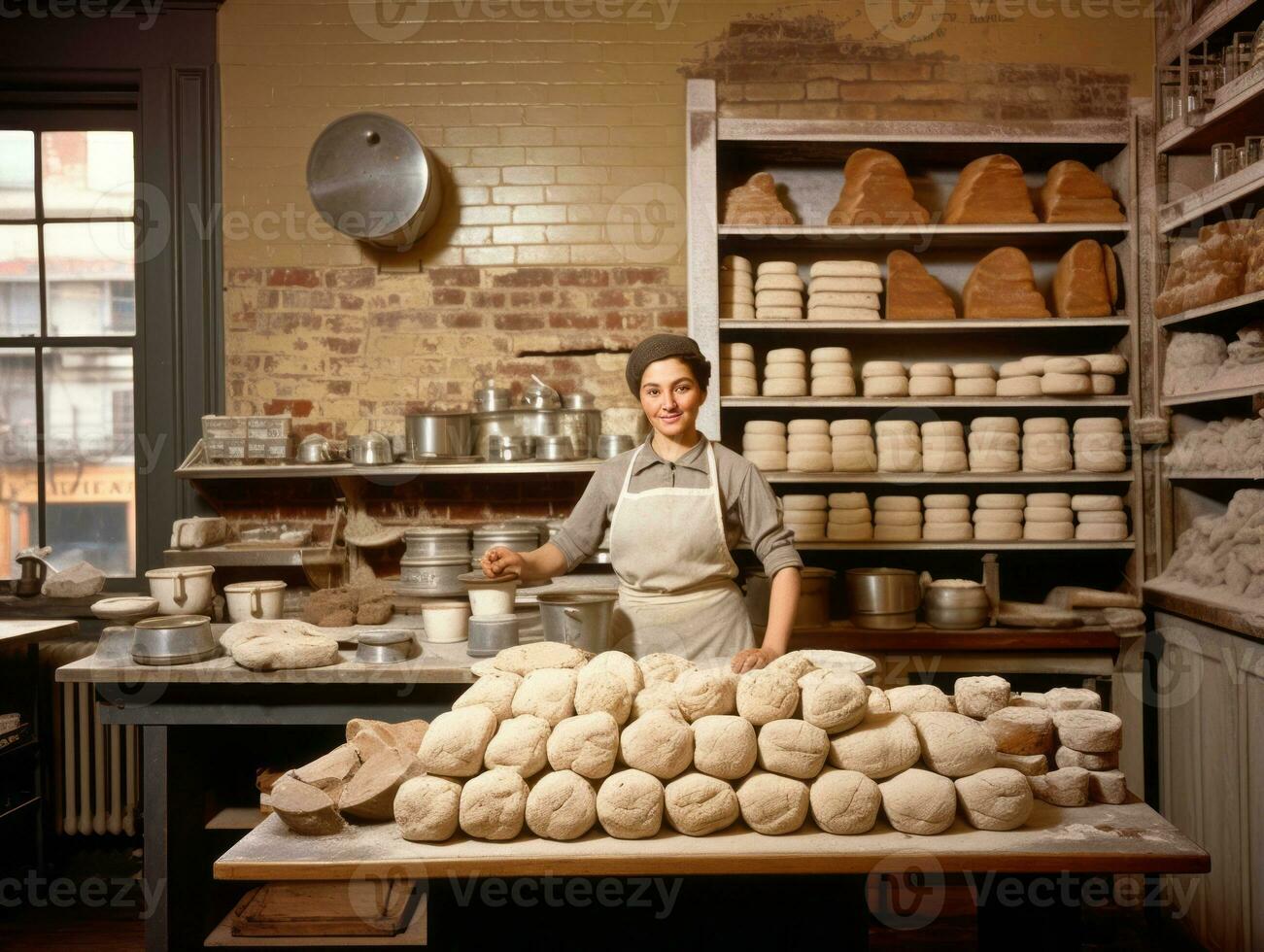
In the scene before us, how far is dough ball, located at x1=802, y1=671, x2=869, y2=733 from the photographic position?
159 cm

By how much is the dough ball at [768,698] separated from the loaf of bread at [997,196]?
3012mm

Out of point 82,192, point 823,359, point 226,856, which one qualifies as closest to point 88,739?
point 82,192

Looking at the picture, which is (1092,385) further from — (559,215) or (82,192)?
(82,192)

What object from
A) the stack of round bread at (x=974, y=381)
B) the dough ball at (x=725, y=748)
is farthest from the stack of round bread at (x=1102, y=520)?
the dough ball at (x=725, y=748)

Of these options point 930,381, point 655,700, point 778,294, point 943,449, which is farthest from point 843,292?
point 655,700

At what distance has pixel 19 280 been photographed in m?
4.47

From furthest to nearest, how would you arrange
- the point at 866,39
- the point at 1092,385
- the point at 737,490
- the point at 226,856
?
the point at 866,39 < the point at 1092,385 < the point at 737,490 < the point at 226,856

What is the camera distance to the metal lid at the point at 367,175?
4.04 m

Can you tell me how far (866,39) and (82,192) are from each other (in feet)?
12.3

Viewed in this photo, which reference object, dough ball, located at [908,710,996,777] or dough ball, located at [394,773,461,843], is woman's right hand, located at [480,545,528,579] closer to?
dough ball, located at [394,773,461,843]

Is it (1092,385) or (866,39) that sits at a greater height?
(866,39)

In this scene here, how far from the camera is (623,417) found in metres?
4.09

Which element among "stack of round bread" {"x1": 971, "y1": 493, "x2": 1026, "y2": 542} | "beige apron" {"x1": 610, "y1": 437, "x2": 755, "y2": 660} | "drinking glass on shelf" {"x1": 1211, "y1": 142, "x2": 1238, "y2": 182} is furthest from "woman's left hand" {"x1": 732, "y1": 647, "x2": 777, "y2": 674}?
"drinking glass on shelf" {"x1": 1211, "y1": 142, "x2": 1238, "y2": 182}

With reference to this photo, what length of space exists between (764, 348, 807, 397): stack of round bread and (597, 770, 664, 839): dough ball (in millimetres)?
2606
